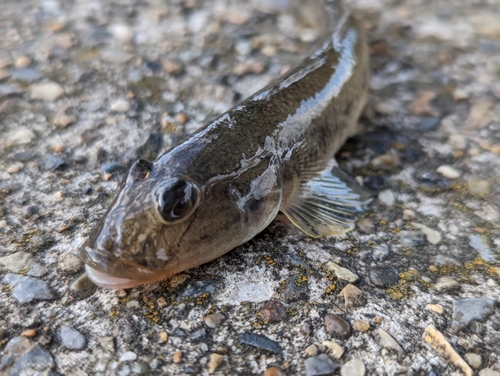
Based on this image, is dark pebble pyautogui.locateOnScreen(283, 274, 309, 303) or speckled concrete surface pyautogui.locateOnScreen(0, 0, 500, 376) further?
dark pebble pyautogui.locateOnScreen(283, 274, 309, 303)

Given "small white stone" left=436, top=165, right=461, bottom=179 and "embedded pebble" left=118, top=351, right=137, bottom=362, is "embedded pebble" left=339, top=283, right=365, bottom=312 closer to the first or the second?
"embedded pebble" left=118, top=351, right=137, bottom=362

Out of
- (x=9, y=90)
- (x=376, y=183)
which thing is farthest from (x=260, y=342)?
(x=9, y=90)

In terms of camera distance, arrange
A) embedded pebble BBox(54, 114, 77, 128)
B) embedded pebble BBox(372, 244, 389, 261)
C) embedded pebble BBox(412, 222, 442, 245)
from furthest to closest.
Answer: embedded pebble BBox(54, 114, 77, 128), embedded pebble BBox(412, 222, 442, 245), embedded pebble BBox(372, 244, 389, 261)

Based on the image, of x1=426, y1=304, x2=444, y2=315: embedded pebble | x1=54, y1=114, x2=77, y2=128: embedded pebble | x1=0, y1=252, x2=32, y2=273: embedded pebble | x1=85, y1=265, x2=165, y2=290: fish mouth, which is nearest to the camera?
x1=85, y1=265, x2=165, y2=290: fish mouth

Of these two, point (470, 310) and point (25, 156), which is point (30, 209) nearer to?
point (25, 156)

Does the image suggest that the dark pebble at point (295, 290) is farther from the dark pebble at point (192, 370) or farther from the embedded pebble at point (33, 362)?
the embedded pebble at point (33, 362)

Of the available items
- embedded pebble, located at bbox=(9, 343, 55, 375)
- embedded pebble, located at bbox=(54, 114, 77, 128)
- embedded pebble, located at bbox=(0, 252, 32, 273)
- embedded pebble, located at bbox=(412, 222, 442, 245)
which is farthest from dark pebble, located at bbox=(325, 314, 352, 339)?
embedded pebble, located at bbox=(54, 114, 77, 128)
